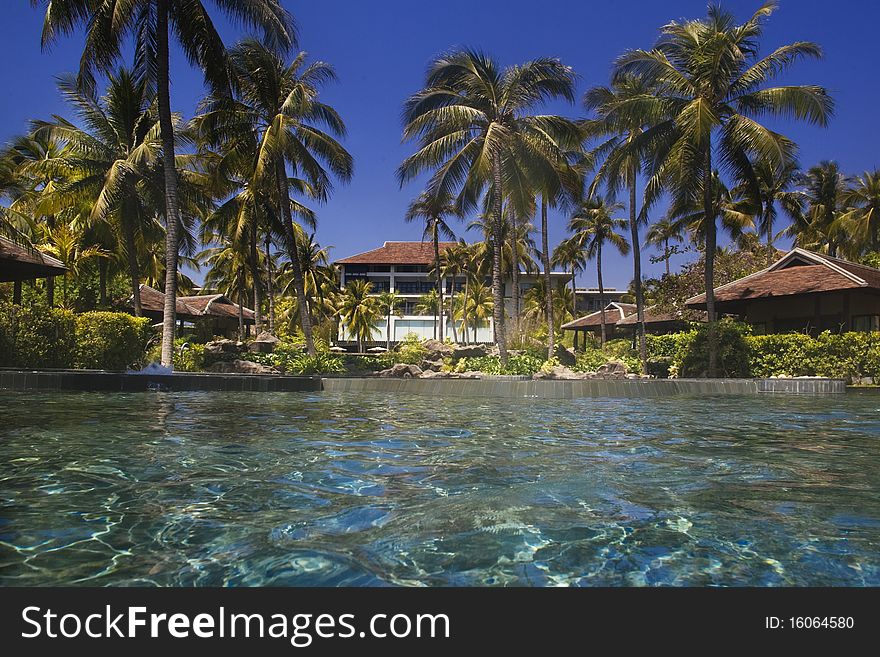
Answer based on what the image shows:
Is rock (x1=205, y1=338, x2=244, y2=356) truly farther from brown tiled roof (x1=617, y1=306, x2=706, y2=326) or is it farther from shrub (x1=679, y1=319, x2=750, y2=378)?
brown tiled roof (x1=617, y1=306, x2=706, y2=326)

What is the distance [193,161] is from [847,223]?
3324cm

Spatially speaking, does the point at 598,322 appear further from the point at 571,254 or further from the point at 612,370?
the point at 612,370

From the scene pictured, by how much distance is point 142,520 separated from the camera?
3723mm

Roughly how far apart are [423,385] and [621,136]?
15127mm

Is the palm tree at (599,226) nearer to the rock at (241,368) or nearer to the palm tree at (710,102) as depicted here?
the palm tree at (710,102)

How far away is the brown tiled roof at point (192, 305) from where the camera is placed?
2944 cm

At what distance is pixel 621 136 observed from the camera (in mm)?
23922

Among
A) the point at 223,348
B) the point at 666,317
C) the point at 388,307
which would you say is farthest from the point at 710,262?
the point at 388,307

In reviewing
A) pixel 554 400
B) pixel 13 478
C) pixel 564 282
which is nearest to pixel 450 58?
pixel 554 400

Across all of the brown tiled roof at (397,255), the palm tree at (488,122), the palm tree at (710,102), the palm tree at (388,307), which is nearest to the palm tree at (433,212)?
the palm tree at (488,122)

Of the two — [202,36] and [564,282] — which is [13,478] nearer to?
[202,36]

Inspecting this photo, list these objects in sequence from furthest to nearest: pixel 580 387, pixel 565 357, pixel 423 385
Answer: pixel 565 357 < pixel 423 385 < pixel 580 387

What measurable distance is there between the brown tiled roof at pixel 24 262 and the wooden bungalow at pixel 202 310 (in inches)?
345

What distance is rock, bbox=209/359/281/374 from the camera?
63.5 feet
